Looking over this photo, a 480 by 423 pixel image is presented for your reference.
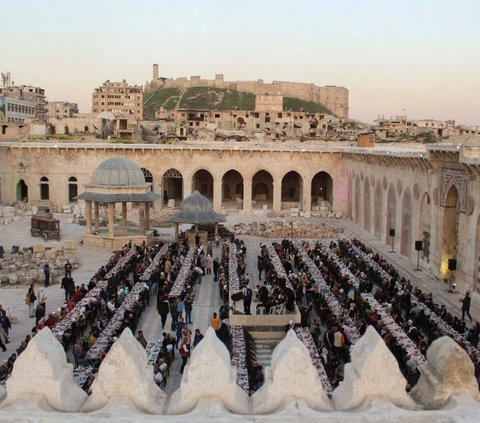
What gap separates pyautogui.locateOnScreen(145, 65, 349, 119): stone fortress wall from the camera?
11506 centimetres

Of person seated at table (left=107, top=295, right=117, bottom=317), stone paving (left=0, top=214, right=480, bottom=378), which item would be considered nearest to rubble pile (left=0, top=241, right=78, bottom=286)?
stone paving (left=0, top=214, right=480, bottom=378)

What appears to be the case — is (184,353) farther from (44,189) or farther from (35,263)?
(44,189)

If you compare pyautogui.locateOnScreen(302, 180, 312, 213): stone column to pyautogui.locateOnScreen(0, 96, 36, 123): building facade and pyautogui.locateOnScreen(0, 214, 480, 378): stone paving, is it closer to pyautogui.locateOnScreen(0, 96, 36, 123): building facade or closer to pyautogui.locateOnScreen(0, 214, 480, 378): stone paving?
pyautogui.locateOnScreen(0, 214, 480, 378): stone paving

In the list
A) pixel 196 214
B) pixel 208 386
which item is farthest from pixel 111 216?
pixel 208 386

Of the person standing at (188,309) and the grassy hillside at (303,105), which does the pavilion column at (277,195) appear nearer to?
the person standing at (188,309)

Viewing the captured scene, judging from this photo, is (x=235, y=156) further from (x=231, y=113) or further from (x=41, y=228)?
(x=231, y=113)

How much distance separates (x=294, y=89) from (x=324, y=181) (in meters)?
67.9

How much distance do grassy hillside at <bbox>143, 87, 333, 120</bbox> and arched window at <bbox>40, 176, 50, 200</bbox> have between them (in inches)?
2633

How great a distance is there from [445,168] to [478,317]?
670 cm

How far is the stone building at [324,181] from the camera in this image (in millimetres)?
21141

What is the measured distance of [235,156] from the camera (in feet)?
144

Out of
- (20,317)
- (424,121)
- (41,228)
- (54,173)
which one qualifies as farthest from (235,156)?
(424,121)

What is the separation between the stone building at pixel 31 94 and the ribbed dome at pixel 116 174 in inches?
2481

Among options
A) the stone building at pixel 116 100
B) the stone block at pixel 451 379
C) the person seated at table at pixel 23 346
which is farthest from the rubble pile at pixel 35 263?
the stone building at pixel 116 100
